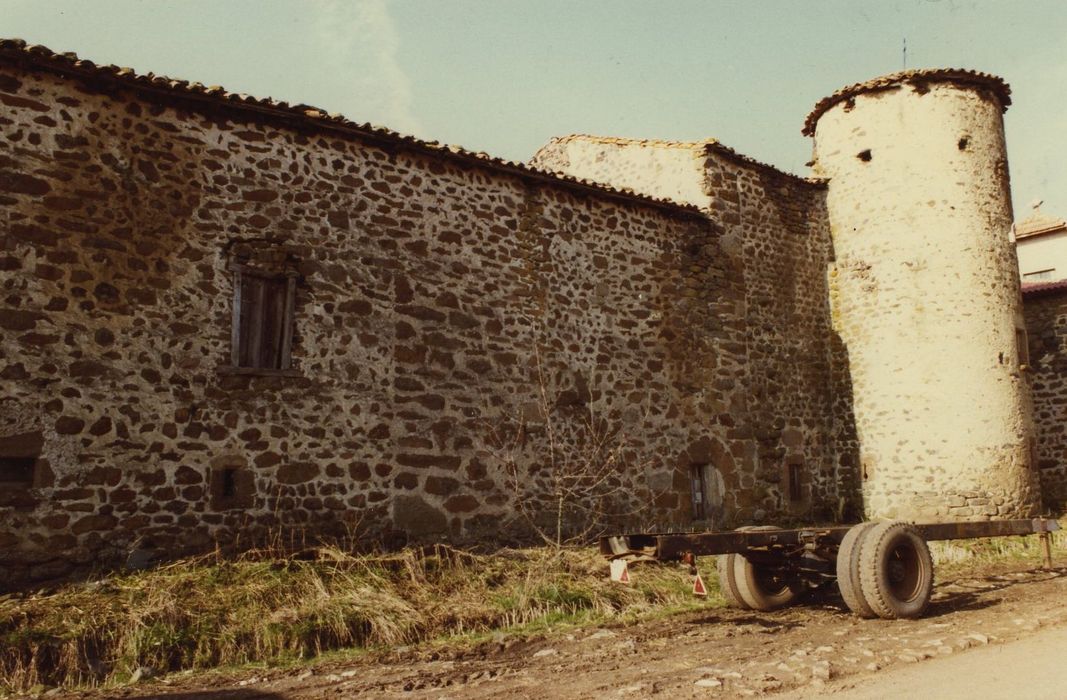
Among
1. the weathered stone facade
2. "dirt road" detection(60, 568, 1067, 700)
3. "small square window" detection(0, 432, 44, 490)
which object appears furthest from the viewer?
the weathered stone facade

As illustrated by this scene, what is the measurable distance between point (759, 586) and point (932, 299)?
7.82 m

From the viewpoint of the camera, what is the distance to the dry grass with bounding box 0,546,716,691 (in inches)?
228

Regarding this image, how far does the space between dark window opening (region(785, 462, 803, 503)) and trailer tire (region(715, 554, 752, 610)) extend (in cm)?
585

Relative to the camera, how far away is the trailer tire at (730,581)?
24.1 ft

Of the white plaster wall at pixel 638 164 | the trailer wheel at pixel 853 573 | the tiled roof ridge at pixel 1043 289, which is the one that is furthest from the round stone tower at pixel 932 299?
the trailer wheel at pixel 853 573

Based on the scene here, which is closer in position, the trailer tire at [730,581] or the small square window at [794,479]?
the trailer tire at [730,581]

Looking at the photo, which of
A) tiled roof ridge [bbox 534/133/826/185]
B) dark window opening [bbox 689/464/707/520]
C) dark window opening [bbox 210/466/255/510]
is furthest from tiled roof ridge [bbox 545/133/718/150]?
dark window opening [bbox 210/466/255/510]

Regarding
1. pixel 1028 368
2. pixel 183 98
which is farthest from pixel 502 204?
pixel 1028 368

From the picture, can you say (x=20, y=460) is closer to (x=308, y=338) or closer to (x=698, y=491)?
(x=308, y=338)

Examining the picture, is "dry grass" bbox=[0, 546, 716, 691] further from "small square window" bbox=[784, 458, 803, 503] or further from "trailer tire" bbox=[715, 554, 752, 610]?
"small square window" bbox=[784, 458, 803, 503]

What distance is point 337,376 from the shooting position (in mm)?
8805

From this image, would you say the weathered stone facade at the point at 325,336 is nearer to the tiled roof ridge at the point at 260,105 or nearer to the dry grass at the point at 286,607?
the tiled roof ridge at the point at 260,105

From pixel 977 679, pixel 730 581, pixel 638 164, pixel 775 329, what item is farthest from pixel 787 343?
pixel 977 679

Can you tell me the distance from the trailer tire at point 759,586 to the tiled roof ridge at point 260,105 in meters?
5.54
